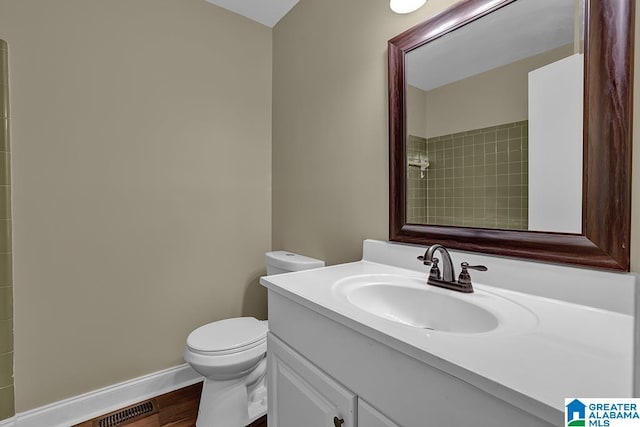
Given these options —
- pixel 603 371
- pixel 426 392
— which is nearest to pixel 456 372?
pixel 426 392

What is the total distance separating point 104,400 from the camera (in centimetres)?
153

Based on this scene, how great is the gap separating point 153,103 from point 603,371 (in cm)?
205

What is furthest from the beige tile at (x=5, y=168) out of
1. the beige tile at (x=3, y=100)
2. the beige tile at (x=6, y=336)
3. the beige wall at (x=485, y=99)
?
the beige wall at (x=485, y=99)

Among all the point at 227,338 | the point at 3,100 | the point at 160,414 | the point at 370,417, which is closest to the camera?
→ the point at 370,417

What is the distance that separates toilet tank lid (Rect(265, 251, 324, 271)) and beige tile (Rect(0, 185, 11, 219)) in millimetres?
1226

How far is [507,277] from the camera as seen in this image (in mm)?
884

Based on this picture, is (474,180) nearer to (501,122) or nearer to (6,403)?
(501,122)

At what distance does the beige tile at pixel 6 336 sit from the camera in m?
1.30

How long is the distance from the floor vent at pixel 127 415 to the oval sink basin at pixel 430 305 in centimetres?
141

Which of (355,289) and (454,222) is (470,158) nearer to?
(454,222)

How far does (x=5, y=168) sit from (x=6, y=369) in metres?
0.91

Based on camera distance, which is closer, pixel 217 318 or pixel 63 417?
pixel 63 417

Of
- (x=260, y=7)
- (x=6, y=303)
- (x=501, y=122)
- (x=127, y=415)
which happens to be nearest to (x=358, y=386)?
(x=501, y=122)

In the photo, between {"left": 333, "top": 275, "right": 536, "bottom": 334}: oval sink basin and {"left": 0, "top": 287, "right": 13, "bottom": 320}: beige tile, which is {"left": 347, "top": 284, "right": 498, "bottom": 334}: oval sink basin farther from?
{"left": 0, "top": 287, "right": 13, "bottom": 320}: beige tile
